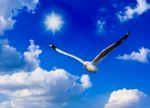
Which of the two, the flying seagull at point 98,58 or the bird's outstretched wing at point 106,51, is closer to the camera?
the bird's outstretched wing at point 106,51

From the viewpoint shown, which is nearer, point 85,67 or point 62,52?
point 85,67

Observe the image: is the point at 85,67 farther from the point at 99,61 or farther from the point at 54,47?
the point at 54,47

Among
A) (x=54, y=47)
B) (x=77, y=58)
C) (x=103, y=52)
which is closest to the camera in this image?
(x=103, y=52)

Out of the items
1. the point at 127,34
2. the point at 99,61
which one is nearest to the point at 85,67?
the point at 99,61

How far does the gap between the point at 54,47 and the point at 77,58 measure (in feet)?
23.9

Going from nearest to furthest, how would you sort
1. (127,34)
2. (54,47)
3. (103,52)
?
(127,34) → (103,52) → (54,47)

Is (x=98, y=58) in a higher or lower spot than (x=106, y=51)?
higher

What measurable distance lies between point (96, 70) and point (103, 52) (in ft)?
9.45

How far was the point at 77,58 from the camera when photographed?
73750 mm

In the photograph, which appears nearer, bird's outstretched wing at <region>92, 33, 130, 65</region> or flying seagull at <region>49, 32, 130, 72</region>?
bird's outstretched wing at <region>92, 33, 130, 65</region>

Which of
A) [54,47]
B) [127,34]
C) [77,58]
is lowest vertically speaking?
[127,34]

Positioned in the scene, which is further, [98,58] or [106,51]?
[98,58]

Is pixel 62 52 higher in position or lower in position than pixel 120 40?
higher

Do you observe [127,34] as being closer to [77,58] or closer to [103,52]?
[103,52]
